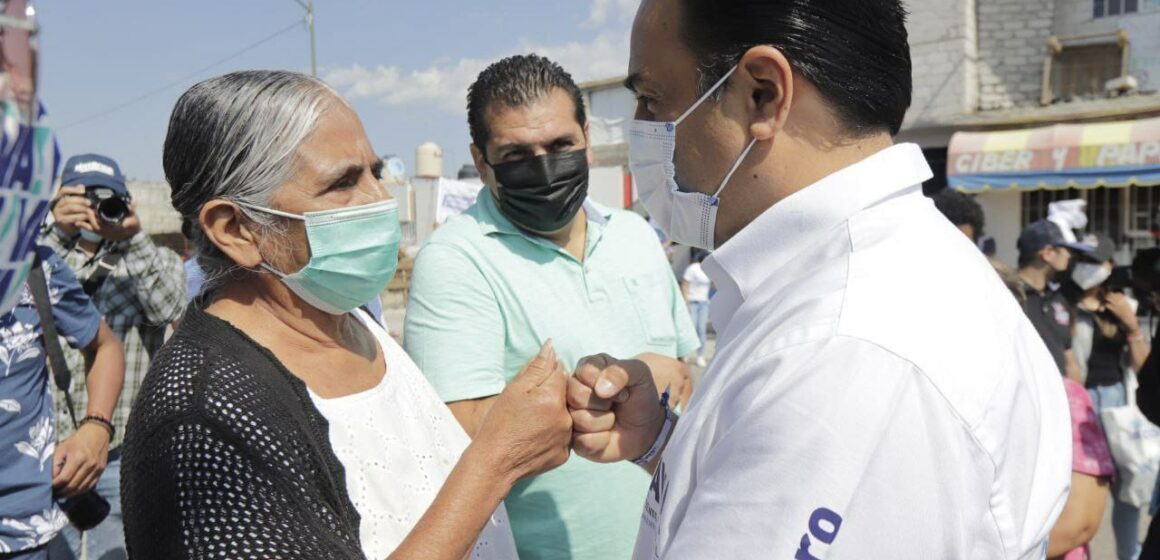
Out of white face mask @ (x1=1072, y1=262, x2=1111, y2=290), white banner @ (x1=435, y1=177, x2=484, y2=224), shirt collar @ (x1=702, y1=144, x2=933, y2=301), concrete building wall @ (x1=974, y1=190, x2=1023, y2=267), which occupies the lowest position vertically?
concrete building wall @ (x1=974, y1=190, x2=1023, y2=267)

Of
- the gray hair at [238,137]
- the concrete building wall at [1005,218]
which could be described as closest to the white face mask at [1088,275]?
the gray hair at [238,137]

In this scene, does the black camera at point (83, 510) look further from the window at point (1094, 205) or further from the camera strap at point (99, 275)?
the window at point (1094, 205)

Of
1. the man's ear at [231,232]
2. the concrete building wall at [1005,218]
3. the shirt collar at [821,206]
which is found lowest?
the concrete building wall at [1005,218]

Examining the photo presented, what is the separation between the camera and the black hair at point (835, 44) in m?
1.13

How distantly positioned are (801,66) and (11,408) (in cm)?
258

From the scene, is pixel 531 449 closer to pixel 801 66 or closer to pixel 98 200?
pixel 801 66

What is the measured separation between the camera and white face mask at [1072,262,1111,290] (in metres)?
4.86

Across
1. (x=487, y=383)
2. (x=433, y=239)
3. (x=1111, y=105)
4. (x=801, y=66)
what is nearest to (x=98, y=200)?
(x=433, y=239)

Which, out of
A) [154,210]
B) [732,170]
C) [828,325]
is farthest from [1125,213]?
[154,210]

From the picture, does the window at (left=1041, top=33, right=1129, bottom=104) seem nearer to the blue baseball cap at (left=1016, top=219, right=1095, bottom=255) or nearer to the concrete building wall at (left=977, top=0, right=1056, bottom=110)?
the concrete building wall at (left=977, top=0, right=1056, bottom=110)

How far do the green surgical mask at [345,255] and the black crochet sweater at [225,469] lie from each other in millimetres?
281

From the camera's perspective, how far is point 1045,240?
498 centimetres

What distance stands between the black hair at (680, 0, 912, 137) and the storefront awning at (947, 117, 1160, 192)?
47.9 ft

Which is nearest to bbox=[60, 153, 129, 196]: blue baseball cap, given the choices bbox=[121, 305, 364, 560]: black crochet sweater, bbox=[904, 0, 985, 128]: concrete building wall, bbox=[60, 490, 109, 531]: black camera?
bbox=[60, 490, 109, 531]: black camera
